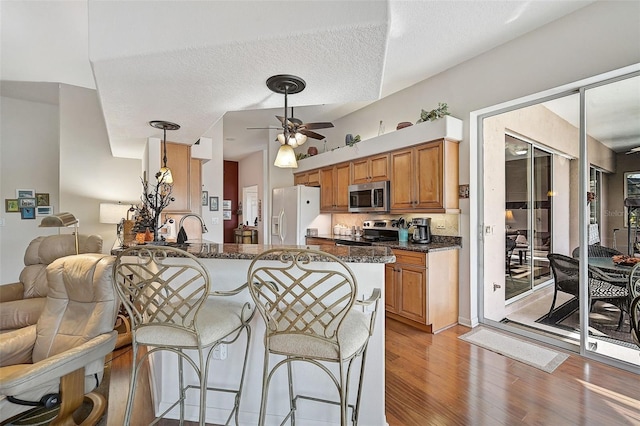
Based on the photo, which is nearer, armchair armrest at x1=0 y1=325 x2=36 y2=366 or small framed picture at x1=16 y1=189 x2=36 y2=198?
armchair armrest at x1=0 y1=325 x2=36 y2=366

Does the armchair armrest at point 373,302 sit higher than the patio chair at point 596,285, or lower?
higher

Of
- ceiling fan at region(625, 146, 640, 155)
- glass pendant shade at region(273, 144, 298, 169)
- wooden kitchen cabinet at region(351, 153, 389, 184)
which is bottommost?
glass pendant shade at region(273, 144, 298, 169)

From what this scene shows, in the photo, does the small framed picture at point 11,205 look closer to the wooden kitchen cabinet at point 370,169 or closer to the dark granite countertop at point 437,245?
the wooden kitchen cabinet at point 370,169

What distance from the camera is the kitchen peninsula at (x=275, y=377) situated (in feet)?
5.71

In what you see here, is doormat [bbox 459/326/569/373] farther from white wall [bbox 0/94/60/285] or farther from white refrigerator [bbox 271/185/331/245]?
white wall [bbox 0/94/60/285]

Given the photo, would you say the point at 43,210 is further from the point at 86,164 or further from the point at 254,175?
the point at 254,175

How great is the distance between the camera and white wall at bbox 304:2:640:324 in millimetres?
2379

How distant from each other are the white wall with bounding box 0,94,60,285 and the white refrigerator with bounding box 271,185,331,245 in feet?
11.2

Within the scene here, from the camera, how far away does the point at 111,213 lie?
13.6 ft

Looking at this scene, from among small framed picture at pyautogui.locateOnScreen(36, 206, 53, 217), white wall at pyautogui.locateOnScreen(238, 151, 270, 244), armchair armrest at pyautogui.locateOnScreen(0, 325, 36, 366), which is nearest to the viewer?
armchair armrest at pyautogui.locateOnScreen(0, 325, 36, 366)

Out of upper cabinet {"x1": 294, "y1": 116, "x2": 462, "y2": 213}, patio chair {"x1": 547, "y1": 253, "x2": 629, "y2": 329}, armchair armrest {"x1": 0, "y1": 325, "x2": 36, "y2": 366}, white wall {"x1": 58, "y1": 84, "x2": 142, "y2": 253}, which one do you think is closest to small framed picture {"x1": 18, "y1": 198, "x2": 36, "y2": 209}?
white wall {"x1": 58, "y1": 84, "x2": 142, "y2": 253}

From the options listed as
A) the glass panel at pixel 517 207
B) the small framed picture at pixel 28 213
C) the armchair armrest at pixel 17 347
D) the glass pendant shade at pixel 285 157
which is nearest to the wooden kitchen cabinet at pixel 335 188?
the glass panel at pixel 517 207

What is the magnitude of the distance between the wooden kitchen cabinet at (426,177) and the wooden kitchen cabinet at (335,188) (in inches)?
38.6

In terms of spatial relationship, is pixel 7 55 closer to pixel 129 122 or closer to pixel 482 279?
pixel 129 122
